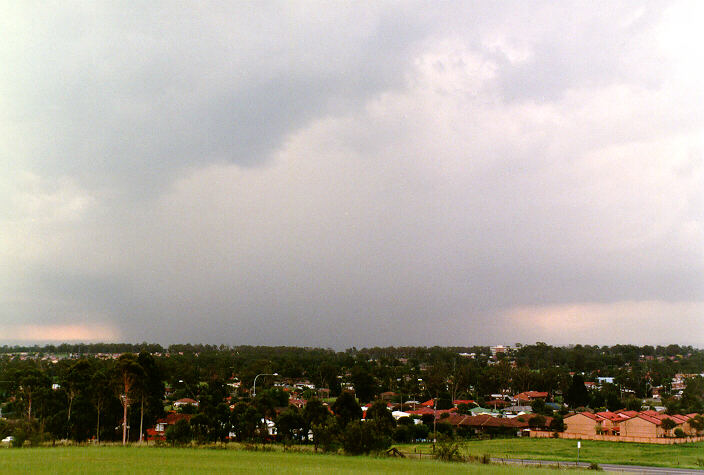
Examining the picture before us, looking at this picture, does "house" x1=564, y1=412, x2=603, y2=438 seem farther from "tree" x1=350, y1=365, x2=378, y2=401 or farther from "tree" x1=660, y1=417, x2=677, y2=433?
"tree" x1=350, y1=365, x2=378, y2=401

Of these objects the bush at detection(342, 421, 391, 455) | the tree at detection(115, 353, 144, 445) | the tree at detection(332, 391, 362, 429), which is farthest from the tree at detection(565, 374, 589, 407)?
the tree at detection(115, 353, 144, 445)

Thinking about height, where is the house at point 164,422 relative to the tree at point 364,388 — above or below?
above

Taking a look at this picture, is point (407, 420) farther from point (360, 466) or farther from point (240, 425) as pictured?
point (360, 466)

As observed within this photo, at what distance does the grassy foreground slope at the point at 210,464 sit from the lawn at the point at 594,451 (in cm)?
1241

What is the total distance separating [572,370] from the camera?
607ft

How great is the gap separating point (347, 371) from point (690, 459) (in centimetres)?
11469

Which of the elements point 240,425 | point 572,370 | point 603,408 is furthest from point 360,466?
point 572,370

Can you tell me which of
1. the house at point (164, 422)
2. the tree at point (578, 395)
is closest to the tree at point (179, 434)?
the house at point (164, 422)

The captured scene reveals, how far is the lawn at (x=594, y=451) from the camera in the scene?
169ft

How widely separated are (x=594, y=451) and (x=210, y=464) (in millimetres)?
41136

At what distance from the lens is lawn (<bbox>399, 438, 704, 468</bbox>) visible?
2034 inches

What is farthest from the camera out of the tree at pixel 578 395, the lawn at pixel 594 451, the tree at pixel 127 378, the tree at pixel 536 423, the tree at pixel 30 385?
the tree at pixel 578 395

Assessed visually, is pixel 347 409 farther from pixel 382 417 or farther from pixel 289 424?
pixel 289 424

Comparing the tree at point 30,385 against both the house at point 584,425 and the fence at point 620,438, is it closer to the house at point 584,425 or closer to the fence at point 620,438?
the fence at point 620,438
